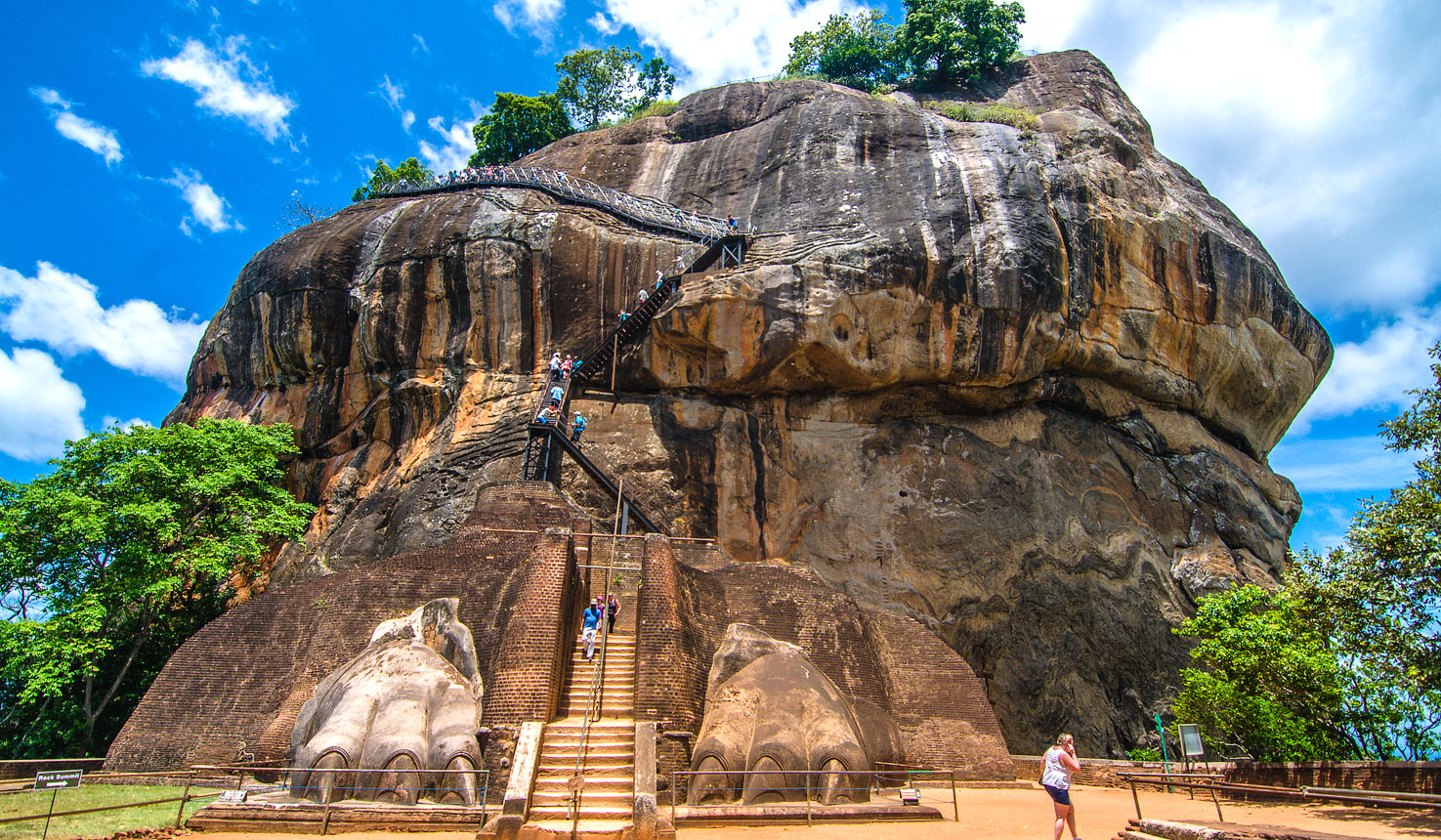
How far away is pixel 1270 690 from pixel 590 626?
12451 mm

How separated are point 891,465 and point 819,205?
7.69 metres

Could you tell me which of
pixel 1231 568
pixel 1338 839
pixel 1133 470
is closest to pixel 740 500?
pixel 1133 470

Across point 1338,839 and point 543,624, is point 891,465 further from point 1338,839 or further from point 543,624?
point 1338,839

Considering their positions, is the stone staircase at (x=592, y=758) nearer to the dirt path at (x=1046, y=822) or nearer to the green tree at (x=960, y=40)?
the dirt path at (x=1046, y=822)

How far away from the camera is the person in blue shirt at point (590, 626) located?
41.7 feet

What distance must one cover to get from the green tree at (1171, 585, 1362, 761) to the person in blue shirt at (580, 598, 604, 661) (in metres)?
10.9

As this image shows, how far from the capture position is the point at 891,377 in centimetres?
2253

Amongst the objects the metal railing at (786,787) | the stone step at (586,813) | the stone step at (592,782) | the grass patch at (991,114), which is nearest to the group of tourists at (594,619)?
the metal railing at (786,787)

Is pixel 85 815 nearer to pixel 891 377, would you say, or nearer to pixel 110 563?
pixel 110 563

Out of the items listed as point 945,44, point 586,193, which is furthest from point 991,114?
point 586,193

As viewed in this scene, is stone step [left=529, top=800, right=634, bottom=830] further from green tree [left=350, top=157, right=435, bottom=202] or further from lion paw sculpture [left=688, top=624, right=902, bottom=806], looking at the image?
green tree [left=350, top=157, right=435, bottom=202]

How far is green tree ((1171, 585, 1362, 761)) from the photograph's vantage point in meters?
14.7

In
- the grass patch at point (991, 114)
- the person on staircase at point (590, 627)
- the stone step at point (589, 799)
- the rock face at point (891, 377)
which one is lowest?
the stone step at point (589, 799)

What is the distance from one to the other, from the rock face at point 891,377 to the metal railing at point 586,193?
2.37ft
